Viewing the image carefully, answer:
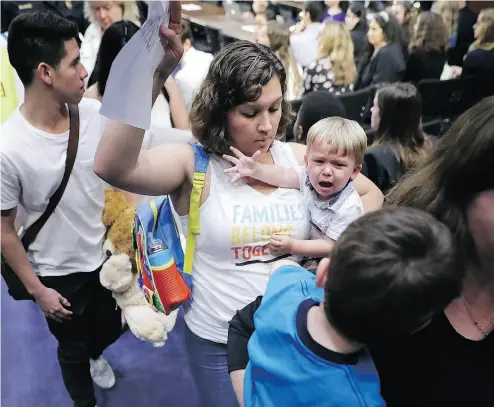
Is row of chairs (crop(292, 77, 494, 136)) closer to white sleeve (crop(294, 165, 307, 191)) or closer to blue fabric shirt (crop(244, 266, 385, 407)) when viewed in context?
white sleeve (crop(294, 165, 307, 191))

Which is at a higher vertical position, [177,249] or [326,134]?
[326,134]

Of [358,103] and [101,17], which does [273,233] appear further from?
Result: [358,103]

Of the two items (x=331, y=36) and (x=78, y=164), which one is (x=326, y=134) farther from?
(x=331, y=36)

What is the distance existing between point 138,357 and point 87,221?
45.6 inches

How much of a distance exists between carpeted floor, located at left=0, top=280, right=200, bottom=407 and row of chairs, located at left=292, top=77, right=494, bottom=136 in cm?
242

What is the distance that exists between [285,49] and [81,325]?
3555mm

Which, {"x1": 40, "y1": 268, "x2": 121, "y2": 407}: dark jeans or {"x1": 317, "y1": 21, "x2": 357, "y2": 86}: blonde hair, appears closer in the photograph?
{"x1": 40, "y1": 268, "x2": 121, "y2": 407}: dark jeans

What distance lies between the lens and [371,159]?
259 centimetres

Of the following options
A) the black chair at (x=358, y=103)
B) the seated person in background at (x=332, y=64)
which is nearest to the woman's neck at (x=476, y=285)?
the black chair at (x=358, y=103)

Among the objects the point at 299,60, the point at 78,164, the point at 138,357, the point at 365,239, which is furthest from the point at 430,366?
the point at 299,60

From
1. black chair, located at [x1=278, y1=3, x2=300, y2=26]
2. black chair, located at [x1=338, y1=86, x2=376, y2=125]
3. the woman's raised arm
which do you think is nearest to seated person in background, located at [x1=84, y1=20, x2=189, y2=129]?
the woman's raised arm

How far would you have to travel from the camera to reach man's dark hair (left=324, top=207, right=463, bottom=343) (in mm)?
726

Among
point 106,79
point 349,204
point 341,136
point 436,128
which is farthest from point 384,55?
point 349,204

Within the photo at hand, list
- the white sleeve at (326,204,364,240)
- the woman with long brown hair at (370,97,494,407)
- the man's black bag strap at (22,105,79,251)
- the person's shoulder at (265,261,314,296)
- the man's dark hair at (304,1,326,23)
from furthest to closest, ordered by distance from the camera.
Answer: the man's dark hair at (304,1,326,23) → the man's black bag strap at (22,105,79,251) → the white sleeve at (326,204,364,240) → the person's shoulder at (265,261,314,296) → the woman with long brown hair at (370,97,494,407)
